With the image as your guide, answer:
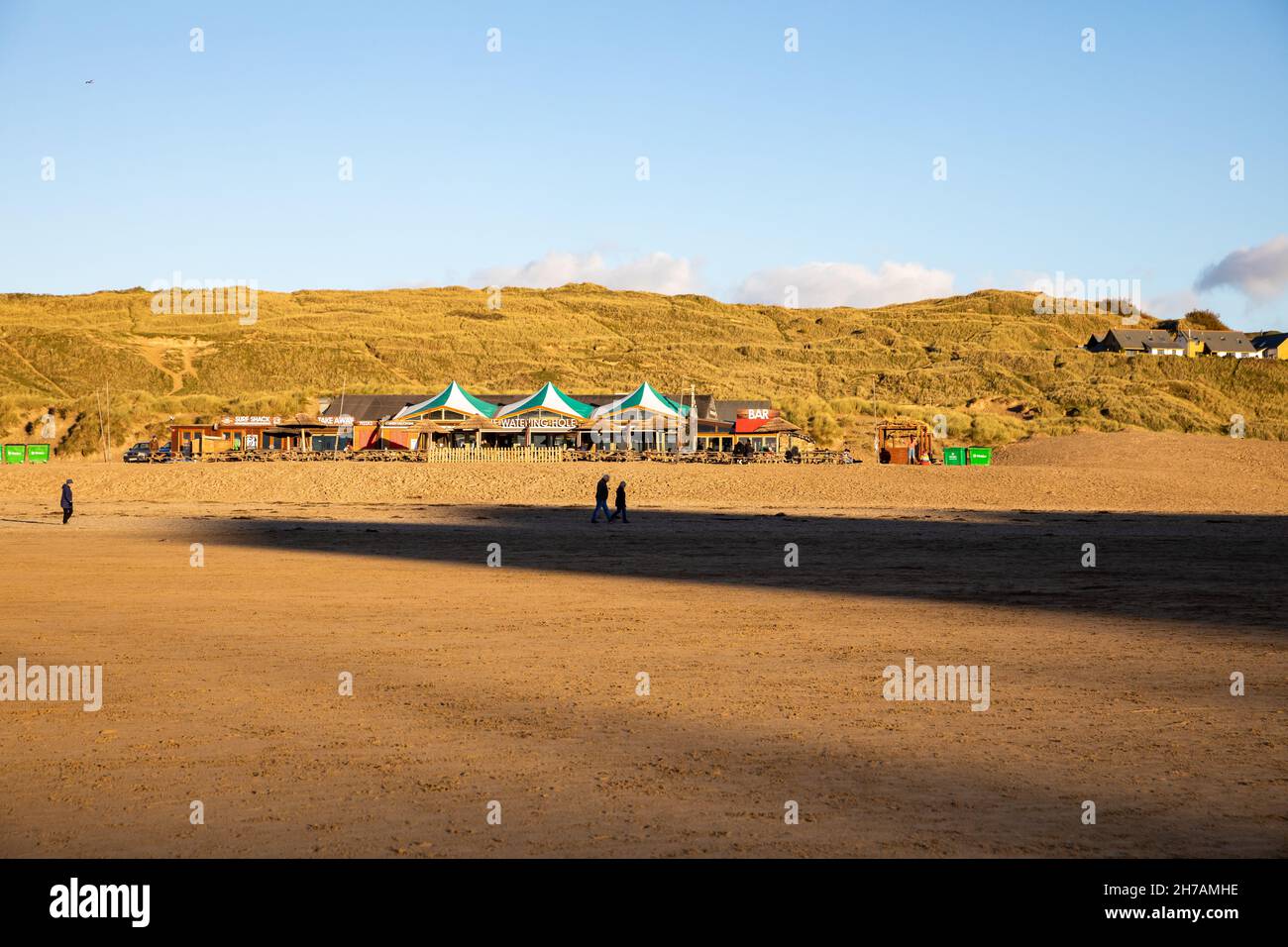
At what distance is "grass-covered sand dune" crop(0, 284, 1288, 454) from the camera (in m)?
70.0

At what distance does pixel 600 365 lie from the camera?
100000 millimetres

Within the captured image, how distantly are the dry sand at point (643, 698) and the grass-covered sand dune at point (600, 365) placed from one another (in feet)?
138

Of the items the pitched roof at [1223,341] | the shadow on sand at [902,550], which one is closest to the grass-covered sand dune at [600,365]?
the pitched roof at [1223,341]

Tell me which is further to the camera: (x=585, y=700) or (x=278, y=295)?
(x=278, y=295)

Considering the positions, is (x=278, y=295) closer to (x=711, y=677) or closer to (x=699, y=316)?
(x=699, y=316)

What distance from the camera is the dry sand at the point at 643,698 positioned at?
676cm

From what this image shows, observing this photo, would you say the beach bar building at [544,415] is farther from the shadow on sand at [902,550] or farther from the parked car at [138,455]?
the shadow on sand at [902,550]

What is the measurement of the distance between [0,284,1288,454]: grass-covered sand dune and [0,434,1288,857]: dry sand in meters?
42.1

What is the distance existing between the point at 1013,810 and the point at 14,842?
5376mm

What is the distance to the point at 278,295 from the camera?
161625mm

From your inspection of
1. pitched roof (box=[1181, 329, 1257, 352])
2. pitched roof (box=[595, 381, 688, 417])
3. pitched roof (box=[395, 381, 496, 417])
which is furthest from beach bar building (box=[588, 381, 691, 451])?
pitched roof (box=[1181, 329, 1257, 352])
